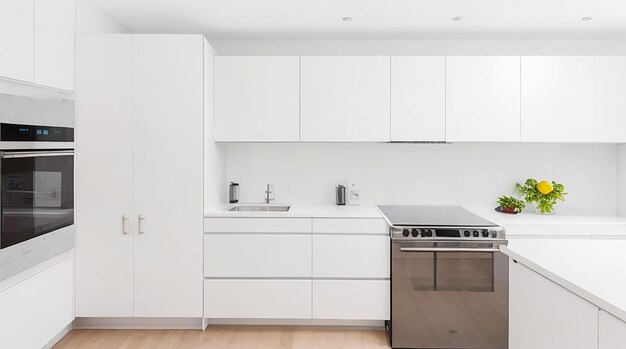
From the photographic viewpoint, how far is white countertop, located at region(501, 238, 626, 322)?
1.26 meters

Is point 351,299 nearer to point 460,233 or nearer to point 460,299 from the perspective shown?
→ point 460,299

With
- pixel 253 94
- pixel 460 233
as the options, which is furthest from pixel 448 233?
pixel 253 94

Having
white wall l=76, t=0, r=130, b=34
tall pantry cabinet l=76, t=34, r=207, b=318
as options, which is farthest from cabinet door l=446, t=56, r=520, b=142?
white wall l=76, t=0, r=130, b=34

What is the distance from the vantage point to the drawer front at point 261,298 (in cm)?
307

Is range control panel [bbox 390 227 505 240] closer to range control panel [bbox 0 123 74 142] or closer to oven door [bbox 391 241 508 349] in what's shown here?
oven door [bbox 391 241 508 349]

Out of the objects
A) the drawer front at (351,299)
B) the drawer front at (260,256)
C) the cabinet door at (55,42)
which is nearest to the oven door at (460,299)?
the drawer front at (351,299)

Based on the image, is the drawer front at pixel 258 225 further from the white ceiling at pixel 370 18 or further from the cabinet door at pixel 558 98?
the cabinet door at pixel 558 98

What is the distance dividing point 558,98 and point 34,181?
11.8 ft

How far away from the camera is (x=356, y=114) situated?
10.9 feet

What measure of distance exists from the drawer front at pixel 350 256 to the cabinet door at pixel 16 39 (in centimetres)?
203

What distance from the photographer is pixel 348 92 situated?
130 inches

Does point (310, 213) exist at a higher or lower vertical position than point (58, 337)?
higher

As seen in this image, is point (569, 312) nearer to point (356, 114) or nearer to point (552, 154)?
point (356, 114)

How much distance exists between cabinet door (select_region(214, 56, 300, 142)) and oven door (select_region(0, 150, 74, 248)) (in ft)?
3.56
